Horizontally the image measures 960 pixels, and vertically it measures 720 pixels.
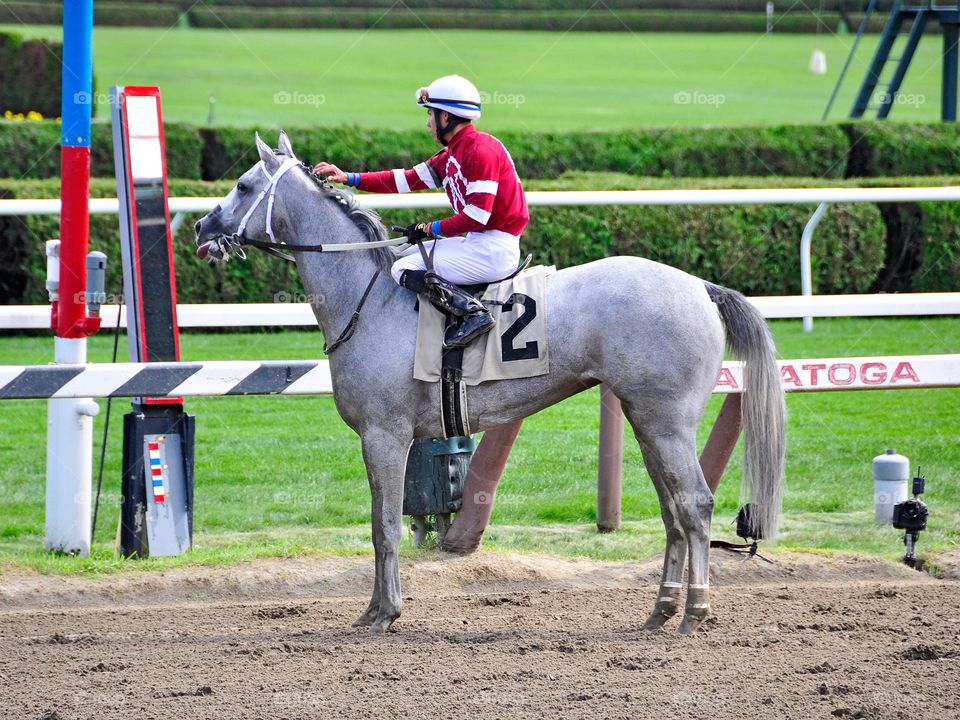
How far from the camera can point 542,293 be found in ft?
15.6

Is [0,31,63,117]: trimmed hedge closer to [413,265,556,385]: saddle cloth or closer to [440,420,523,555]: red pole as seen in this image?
[440,420,523,555]: red pole

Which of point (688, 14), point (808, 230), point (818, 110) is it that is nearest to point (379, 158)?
point (808, 230)

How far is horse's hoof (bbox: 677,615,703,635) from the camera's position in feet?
15.6

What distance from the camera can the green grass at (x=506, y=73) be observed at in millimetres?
25656

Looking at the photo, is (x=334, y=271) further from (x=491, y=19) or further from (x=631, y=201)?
(x=491, y=19)

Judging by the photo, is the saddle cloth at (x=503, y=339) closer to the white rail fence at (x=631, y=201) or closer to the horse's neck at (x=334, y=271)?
the horse's neck at (x=334, y=271)

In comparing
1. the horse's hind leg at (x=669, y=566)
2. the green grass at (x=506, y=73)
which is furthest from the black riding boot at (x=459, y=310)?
the green grass at (x=506, y=73)

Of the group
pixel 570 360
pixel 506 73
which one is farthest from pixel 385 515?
pixel 506 73

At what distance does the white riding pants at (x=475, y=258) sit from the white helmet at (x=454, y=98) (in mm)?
449

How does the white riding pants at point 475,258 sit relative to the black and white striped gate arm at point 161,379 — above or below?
above

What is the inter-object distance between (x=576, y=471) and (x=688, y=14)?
2964cm

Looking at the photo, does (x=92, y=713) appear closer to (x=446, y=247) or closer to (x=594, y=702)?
(x=594, y=702)

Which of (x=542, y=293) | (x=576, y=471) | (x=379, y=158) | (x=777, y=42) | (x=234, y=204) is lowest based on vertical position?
(x=576, y=471)

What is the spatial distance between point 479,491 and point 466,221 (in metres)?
1.43
